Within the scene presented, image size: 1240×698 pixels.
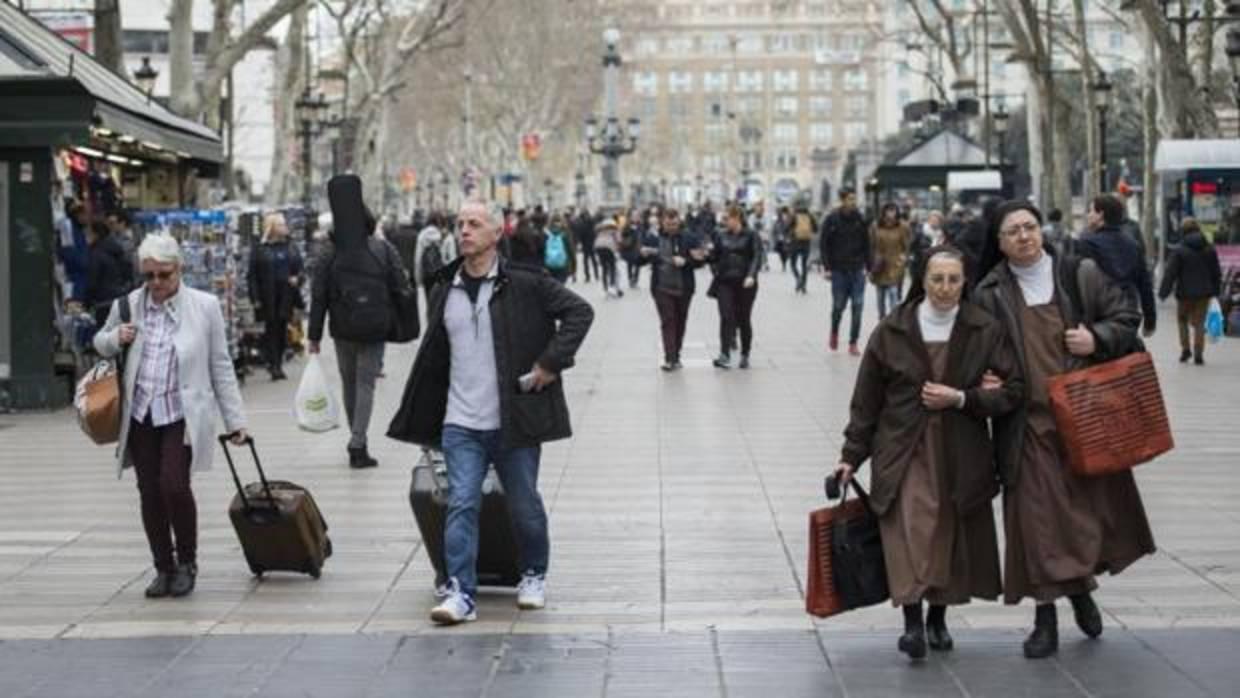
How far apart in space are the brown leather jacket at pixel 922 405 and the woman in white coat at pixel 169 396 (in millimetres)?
2951

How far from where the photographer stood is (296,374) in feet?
84.1

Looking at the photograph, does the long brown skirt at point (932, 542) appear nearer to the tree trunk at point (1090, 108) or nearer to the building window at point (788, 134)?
the tree trunk at point (1090, 108)

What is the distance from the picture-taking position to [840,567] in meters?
8.76

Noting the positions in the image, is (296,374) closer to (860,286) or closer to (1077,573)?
(860,286)

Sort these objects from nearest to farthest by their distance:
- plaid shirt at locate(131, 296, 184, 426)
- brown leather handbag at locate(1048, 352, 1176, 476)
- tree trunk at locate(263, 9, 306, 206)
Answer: brown leather handbag at locate(1048, 352, 1176, 476) → plaid shirt at locate(131, 296, 184, 426) → tree trunk at locate(263, 9, 306, 206)

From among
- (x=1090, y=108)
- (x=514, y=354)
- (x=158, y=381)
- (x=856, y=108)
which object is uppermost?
(x=856, y=108)

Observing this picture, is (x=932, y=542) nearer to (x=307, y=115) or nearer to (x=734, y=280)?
(x=734, y=280)

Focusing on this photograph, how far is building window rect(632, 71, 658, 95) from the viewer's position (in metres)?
183

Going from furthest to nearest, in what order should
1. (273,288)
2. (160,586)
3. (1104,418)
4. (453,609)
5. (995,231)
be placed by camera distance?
(273,288)
(160,586)
(453,609)
(995,231)
(1104,418)

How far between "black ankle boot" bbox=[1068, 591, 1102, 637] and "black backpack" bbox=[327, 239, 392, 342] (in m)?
7.23

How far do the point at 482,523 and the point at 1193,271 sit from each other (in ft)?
50.1

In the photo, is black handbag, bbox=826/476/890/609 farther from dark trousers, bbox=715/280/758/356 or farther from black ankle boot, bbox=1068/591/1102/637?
dark trousers, bbox=715/280/758/356

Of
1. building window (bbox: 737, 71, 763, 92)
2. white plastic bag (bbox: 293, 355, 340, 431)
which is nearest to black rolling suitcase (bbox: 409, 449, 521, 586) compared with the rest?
white plastic bag (bbox: 293, 355, 340, 431)

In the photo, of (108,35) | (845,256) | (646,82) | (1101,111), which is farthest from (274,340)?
(646,82)
